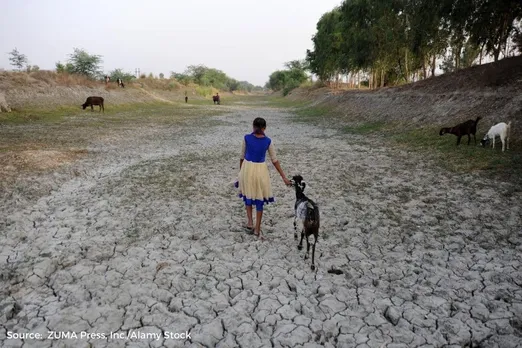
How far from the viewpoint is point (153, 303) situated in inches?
162

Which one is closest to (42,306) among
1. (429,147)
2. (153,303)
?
(153,303)

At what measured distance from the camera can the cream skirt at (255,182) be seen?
5.24m

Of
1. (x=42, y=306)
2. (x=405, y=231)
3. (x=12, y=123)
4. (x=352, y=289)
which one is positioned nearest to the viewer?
(x=42, y=306)

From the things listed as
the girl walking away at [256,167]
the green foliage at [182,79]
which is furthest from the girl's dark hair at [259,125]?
the green foliage at [182,79]

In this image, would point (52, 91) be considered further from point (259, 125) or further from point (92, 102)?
point (259, 125)

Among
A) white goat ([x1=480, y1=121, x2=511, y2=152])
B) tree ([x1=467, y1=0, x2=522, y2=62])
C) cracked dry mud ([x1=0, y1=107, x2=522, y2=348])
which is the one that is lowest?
cracked dry mud ([x1=0, y1=107, x2=522, y2=348])

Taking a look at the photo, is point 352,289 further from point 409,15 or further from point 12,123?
point 409,15

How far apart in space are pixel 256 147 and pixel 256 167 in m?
0.35

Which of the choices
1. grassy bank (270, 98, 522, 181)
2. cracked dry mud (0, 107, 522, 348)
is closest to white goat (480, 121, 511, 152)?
grassy bank (270, 98, 522, 181)

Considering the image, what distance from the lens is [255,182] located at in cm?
529

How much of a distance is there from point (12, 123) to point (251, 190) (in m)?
19.3

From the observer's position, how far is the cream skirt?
17.2 feet

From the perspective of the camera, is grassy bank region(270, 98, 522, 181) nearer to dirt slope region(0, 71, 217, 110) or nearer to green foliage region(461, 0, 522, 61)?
green foliage region(461, 0, 522, 61)

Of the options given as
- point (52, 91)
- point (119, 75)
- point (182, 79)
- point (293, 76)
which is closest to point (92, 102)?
point (52, 91)
